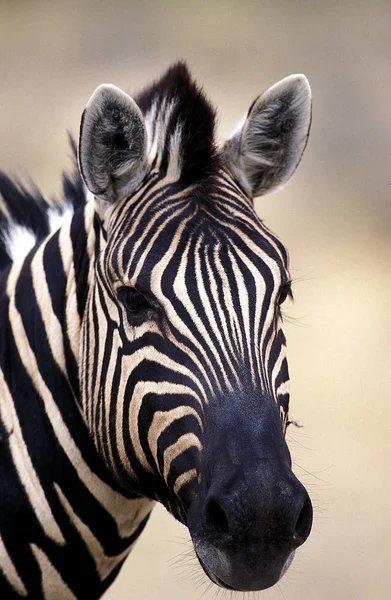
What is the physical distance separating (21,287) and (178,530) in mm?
6607

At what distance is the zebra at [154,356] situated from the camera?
135 inches

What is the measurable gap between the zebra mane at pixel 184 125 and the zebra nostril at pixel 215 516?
1.49 meters

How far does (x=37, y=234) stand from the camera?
4824mm

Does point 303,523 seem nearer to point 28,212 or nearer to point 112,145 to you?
point 112,145

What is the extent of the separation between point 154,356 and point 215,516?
74cm

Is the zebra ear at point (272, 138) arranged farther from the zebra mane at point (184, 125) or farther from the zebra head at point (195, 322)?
the zebra mane at point (184, 125)

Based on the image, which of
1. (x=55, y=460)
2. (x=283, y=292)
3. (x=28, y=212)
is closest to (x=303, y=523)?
(x=283, y=292)

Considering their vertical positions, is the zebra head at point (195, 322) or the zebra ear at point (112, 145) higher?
the zebra ear at point (112, 145)

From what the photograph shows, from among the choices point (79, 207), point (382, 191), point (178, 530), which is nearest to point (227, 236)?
point (79, 207)

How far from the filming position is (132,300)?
385 centimetres

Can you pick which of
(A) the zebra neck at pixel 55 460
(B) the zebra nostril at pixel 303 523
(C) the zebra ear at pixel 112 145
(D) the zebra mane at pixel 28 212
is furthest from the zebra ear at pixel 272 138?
(B) the zebra nostril at pixel 303 523

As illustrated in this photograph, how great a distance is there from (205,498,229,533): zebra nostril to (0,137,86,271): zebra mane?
1.96m

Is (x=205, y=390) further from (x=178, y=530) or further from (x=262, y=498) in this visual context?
(x=178, y=530)

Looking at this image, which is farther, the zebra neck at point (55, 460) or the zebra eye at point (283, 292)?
the zebra neck at point (55, 460)
